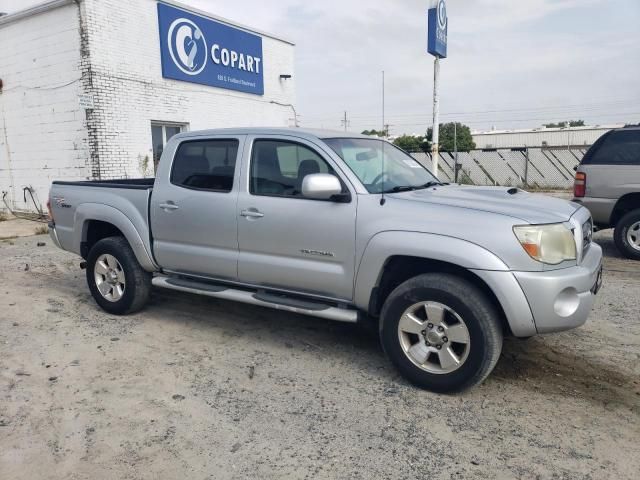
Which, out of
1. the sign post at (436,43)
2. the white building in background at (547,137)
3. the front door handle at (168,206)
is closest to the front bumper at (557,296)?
the front door handle at (168,206)

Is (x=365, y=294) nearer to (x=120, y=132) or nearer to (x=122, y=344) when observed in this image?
(x=122, y=344)

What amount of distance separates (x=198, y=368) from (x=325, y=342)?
1141 millimetres

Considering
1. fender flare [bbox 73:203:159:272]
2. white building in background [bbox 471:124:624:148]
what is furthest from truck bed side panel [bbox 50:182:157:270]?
white building in background [bbox 471:124:624:148]

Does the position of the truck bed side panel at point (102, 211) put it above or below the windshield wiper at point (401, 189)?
below

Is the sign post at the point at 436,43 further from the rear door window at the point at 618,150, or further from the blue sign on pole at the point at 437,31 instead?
the rear door window at the point at 618,150

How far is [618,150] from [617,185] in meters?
0.55

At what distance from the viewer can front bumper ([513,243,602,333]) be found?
3.21 m

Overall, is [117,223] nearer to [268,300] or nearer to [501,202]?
[268,300]

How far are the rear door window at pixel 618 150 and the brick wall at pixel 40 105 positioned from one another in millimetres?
10015

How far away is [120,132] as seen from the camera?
37.9 ft

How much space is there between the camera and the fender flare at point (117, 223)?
4.98m

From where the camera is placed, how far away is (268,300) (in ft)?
13.8

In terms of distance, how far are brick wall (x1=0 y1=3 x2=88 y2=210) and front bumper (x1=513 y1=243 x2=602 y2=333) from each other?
10.6 m

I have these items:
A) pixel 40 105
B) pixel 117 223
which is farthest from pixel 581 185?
pixel 40 105
